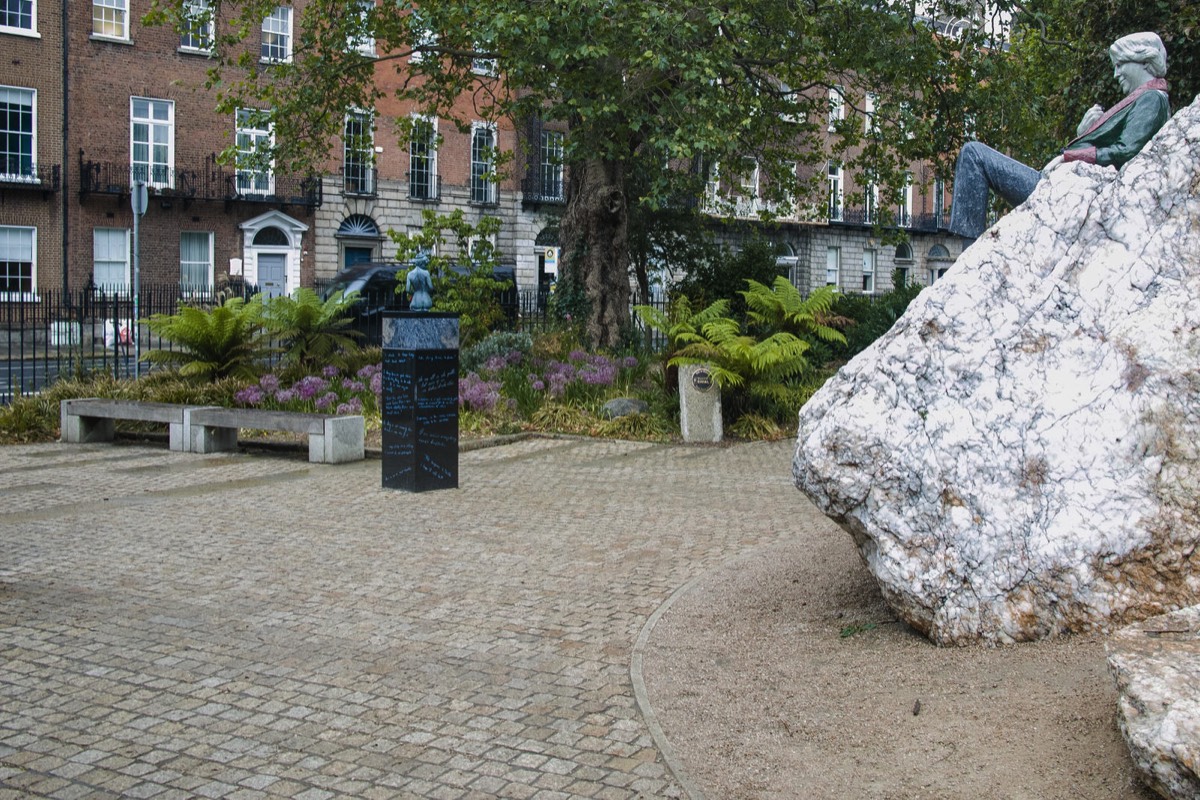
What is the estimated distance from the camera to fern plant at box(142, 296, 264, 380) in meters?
14.9

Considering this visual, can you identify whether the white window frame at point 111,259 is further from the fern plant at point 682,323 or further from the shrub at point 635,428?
the shrub at point 635,428

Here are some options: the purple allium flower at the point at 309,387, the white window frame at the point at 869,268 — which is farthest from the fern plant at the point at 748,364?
the white window frame at the point at 869,268

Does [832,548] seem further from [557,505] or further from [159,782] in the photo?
[159,782]

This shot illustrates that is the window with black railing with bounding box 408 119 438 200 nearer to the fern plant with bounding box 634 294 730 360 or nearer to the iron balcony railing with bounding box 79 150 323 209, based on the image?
the iron balcony railing with bounding box 79 150 323 209

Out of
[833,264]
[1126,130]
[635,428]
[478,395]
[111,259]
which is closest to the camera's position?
[1126,130]

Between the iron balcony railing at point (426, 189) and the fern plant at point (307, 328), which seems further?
the iron balcony railing at point (426, 189)

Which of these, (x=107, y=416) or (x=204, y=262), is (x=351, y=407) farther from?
(x=204, y=262)

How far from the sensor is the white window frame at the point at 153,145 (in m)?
35.8

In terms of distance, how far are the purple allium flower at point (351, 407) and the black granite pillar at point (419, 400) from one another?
13.1 feet

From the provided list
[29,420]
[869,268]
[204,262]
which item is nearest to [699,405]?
[29,420]

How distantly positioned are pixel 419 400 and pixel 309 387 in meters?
4.93

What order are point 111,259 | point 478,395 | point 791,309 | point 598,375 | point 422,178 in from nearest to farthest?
point 478,395 → point 791,309 → point 598,375 → point 111,259 → point 422,178

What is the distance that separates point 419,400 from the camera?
10281 millimetres

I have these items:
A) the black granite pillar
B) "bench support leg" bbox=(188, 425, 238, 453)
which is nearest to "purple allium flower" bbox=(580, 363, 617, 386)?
"bench support leg" bbox=(188, 425, 238, 453)
